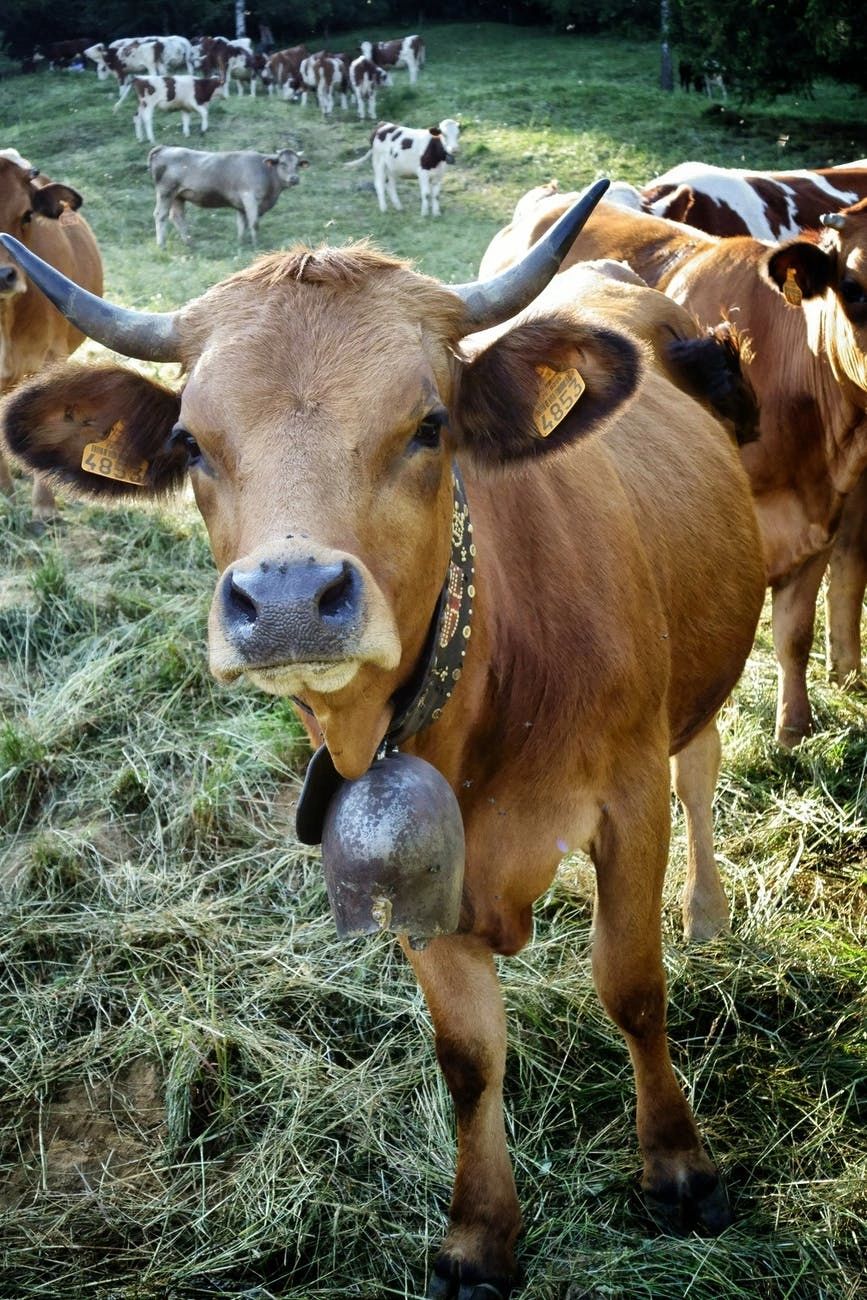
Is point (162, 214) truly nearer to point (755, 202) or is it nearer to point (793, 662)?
point (755, 202)

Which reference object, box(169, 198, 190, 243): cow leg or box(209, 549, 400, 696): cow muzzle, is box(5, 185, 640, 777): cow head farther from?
box(169, 198, 190, 243): cow leg

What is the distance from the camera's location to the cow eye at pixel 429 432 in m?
2.25

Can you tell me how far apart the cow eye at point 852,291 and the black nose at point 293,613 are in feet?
11.9

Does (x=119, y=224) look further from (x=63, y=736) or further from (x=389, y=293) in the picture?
(x=389, y=293)

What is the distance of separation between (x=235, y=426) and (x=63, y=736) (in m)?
3.40

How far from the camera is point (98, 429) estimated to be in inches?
108

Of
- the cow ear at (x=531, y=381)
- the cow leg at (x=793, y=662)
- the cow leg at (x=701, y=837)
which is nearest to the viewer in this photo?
the cow ear at (x=531, y=381)

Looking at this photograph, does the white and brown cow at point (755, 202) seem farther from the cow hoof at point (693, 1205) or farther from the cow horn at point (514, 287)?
the cow hoof at point (693, 1205)

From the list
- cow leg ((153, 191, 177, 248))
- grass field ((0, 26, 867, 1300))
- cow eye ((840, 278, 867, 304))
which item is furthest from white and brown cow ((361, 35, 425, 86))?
cow eye ((840, 278, 867, 304))

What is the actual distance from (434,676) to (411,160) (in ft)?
60.0

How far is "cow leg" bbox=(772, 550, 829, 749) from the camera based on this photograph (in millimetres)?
5133

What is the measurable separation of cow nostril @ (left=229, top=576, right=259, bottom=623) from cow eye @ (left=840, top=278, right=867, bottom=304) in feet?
12.2

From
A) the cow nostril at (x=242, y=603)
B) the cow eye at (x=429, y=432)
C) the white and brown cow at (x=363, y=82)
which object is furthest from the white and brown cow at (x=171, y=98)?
the cow nostril at (x=242, y=603)

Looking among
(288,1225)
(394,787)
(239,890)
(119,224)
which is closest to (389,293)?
(394,787)
